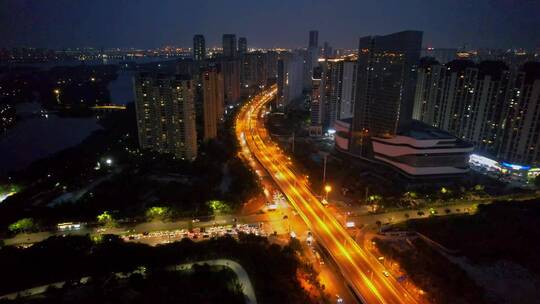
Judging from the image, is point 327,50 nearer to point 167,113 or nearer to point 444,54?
point 444,54

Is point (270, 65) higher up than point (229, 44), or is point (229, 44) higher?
point (229, 44)

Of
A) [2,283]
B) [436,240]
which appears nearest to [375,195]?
[436,240]

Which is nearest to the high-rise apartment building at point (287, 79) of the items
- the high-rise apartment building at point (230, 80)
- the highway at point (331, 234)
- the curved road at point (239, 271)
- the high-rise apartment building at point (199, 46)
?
the high-rise apartment building at point (230, 80)

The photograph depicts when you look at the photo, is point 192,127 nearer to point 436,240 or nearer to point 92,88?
point 436,240

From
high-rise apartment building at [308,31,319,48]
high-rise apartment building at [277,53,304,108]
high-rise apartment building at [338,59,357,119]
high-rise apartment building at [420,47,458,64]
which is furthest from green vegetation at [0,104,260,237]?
high-rise apartment building at [308,31,319,48]

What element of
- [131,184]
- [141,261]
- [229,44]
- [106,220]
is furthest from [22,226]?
[229,44]
